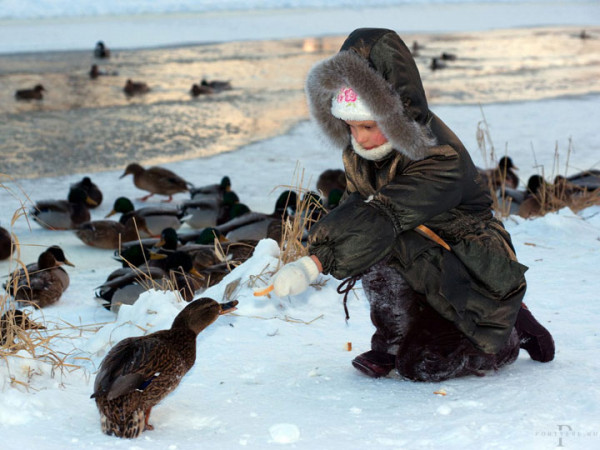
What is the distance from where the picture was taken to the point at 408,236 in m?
2.88

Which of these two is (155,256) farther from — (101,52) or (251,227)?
(101,52)

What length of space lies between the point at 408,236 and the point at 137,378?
106 centimetres

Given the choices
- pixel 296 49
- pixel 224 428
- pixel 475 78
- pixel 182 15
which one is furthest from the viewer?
pixel 182 15

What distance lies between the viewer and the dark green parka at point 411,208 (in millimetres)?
2703

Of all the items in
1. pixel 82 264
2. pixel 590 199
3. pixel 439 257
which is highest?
pixel 439 257

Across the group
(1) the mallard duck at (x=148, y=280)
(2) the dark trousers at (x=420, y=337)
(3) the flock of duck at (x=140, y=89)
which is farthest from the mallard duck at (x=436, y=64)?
(2) the dark trousers at (x=420, y=337)

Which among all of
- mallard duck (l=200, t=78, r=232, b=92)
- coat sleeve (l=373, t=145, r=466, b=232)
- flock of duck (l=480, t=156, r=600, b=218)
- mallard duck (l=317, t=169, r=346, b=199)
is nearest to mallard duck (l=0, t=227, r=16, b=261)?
mallard duck (l=317, t=169, r=346, b=199)

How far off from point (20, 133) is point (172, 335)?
8.58m

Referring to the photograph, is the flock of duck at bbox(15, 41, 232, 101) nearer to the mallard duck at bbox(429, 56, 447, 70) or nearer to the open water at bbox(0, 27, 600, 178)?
the open water at bbox(0, 27, 600, 178)

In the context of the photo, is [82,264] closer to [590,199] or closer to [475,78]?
[590,199]

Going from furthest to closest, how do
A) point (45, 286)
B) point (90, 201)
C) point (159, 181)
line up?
point (159, 181)
point (90, 201)
point (45, 286)

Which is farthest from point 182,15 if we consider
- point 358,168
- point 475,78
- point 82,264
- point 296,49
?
point 358,168

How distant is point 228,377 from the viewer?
3158mm

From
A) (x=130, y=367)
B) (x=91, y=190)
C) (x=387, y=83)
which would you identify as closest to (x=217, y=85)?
(x=91, y=190)
